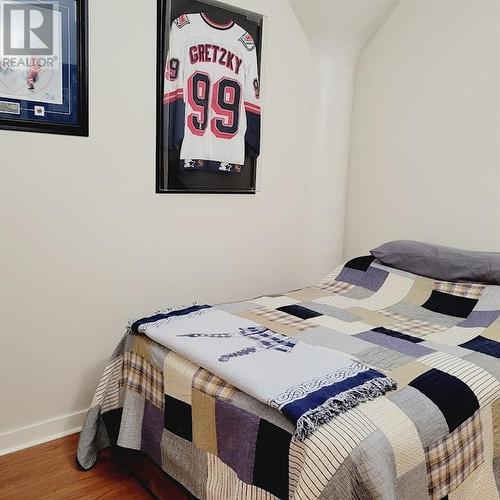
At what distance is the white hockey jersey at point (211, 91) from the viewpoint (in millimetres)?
2289

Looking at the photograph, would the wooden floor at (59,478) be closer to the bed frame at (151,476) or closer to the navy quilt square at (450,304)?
the bed frame at (151,476)

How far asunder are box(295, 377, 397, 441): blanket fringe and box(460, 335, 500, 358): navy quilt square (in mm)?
483

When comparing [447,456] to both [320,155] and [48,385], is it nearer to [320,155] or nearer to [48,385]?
[48,385]

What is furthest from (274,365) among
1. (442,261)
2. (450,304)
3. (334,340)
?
(442,261)

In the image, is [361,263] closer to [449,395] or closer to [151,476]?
[449,395]

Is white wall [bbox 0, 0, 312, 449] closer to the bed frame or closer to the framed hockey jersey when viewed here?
the framed hockey jersey

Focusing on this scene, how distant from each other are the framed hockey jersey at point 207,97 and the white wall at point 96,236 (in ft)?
0.23

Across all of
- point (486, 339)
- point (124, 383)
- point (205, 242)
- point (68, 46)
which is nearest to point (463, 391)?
point (486, 339)

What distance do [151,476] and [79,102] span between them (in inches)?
58.4

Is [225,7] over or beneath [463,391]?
over

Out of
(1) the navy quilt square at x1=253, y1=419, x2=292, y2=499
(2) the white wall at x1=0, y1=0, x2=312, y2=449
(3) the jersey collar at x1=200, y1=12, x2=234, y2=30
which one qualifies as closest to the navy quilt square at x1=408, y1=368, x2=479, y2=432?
(1) the navy quilt square at x1=253, y1=419, x2=292, y2=499

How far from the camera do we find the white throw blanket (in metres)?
1.19

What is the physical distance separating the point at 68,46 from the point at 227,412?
1554mm

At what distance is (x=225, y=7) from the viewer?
7.91ft
